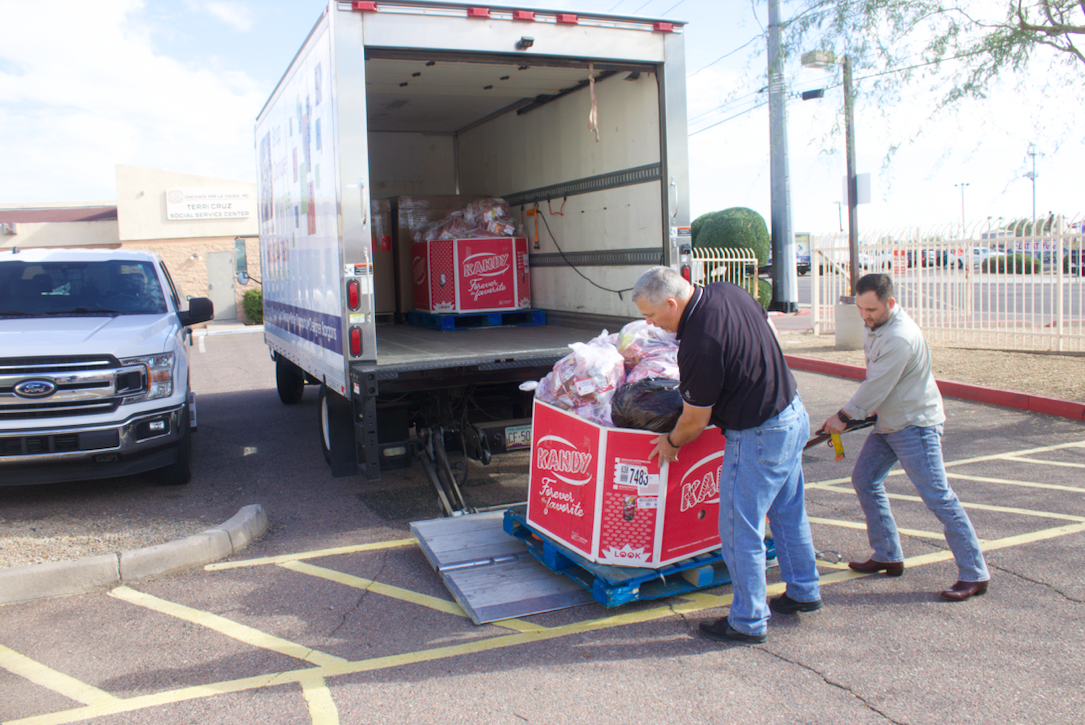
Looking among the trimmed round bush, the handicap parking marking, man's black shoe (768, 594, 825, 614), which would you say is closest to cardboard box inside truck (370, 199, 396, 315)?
the handicap parking marking

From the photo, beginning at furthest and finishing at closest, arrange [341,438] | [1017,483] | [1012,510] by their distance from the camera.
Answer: [341,438] → [1017,483] → [1012,510]

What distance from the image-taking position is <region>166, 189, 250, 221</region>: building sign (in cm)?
2814

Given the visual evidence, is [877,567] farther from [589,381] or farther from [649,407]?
[589,381]

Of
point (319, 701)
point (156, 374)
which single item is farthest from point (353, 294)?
point (319, 701)

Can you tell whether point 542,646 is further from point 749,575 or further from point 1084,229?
point 1084,229

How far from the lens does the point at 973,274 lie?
12.8 meters

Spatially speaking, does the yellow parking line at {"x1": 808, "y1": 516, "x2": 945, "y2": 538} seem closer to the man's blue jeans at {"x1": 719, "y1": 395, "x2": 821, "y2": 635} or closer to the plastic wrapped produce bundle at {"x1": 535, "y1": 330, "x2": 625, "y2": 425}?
the man's blue jeans at {"x1": 719, "y1": 395, "x2": 821, "y2": 635}

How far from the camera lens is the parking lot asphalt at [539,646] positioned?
3195 millimetres

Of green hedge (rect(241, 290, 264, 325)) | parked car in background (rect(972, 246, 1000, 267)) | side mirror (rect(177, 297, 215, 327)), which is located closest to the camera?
side mirror (rect(177, 297, 215, 327))

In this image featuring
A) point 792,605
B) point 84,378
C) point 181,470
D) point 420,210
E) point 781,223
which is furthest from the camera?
point 781,223

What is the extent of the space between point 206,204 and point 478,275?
921 inches

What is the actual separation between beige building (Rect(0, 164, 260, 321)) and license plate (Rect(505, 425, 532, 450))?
79.5ft

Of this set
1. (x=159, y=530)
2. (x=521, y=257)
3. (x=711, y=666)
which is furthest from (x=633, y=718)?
(x=521, y=257)

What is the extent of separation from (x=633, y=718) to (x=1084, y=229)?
1111 cm
